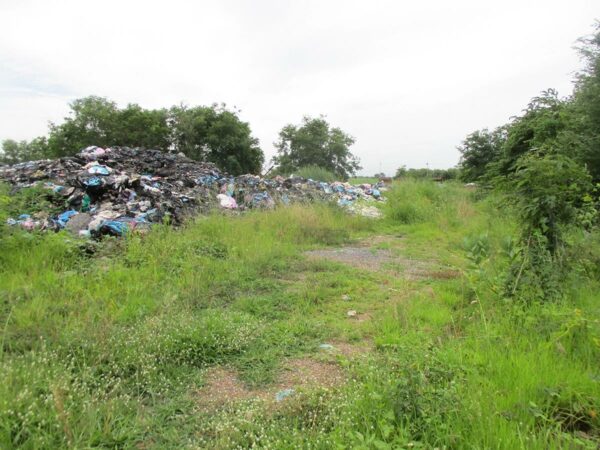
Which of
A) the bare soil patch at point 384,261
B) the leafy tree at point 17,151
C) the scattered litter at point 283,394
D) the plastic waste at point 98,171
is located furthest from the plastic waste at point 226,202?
the leafy tree at point 17,151

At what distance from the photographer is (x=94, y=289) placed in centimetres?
313

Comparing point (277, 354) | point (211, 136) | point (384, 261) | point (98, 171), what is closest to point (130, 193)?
point (98, 171)

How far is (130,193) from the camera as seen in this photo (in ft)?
22.7

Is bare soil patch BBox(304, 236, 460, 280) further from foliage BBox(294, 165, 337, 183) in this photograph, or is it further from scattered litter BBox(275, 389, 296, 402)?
foliage BBox(294, 165, 337, 183)

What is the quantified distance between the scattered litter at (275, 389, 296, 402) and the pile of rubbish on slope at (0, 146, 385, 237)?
3.91 metres

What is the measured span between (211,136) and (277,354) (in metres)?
24.3

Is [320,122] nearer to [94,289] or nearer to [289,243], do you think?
[289,243]

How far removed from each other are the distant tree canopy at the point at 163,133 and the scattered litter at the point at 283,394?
957 inches

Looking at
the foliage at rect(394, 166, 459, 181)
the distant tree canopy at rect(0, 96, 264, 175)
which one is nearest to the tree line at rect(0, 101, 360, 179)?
the distant tree canopy at rect(0, 96, 264, 175)

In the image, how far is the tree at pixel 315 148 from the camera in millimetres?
34406

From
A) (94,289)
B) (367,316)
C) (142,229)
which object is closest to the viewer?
(367,316)

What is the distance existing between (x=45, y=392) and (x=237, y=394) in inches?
35.8

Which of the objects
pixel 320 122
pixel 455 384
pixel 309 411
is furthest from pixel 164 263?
pixel 320 122

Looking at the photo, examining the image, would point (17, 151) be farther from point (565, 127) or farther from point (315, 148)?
point (565, 127)
